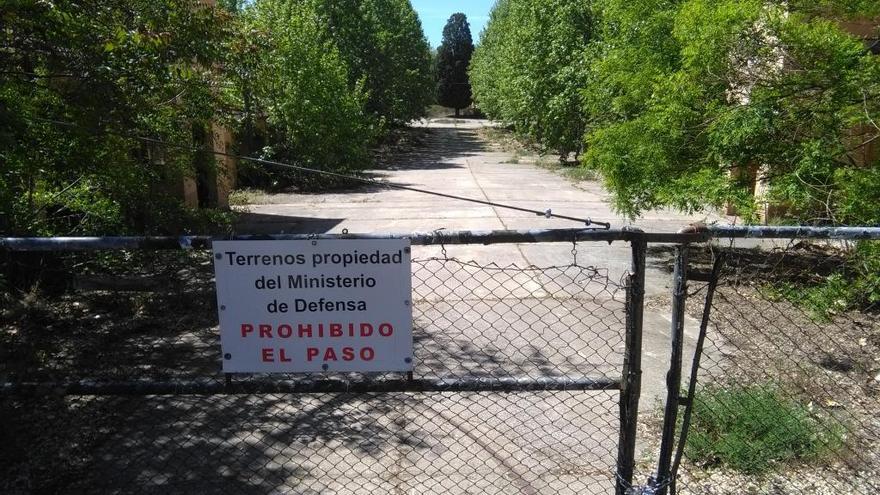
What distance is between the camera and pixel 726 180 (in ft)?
24.7

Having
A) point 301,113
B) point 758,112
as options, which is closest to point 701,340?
point 758,112

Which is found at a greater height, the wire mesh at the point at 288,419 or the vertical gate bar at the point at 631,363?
the vertical gate bar at the point at 631,363

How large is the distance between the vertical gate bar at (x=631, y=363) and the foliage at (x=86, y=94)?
3759mm

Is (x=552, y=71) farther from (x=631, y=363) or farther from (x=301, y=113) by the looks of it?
(x=631, y=363)

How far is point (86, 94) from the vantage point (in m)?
5.58

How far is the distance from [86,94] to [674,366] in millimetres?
5038

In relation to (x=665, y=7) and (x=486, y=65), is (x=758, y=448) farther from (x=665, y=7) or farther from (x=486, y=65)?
(x=486, y=65)

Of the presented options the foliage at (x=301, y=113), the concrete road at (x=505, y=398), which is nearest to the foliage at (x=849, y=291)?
the concrete road at (x=505, y=398)

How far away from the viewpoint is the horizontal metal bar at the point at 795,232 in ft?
9.30

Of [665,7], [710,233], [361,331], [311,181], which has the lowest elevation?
[311,181]

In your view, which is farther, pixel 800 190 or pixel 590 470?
pixel 800 190

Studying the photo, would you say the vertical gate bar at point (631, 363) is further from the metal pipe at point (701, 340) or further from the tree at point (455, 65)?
the tree at point (455, 65)

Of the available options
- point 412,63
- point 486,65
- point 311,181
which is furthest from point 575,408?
point 486,65

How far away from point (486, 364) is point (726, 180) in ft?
12.8
